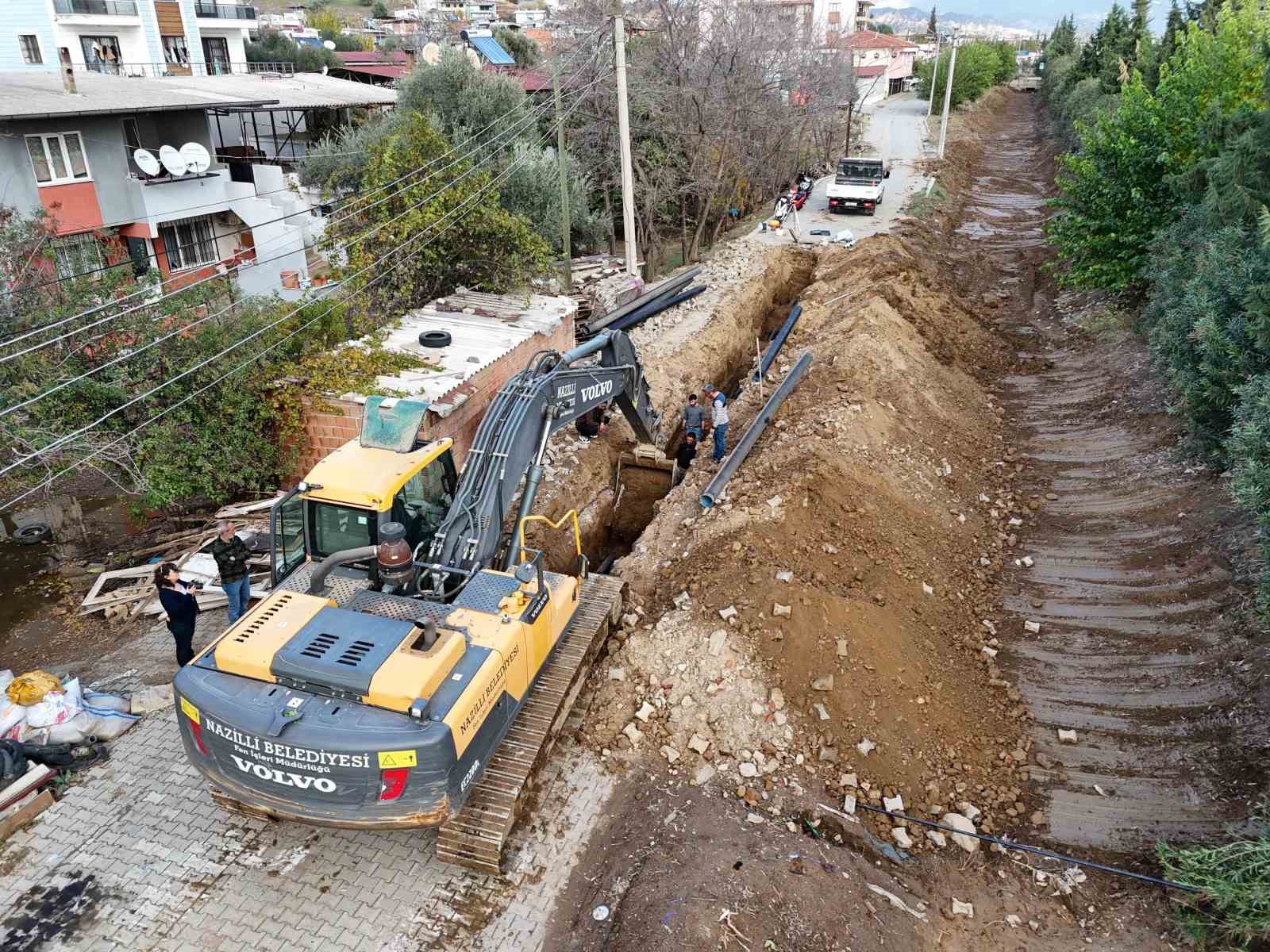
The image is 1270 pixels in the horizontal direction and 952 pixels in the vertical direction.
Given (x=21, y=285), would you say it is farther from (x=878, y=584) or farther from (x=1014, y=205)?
(x=1014, y=205)

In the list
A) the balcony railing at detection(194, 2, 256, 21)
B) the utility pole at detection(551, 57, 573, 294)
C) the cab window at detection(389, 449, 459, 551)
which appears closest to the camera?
the cab window at detection(389, 449, 459, 551)

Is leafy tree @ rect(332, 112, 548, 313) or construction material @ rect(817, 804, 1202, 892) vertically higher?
leafy tree @ rect(332, 112, 548, 313)

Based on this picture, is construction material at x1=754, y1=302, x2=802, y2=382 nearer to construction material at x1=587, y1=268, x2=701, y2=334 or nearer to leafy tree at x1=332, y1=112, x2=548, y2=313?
construction material at x1=587, y1=268, x2=701, y2=334

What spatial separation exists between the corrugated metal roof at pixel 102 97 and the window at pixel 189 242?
2933mm

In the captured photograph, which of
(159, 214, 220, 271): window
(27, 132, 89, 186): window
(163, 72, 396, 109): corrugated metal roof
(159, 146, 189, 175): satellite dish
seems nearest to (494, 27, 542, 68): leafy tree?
(163, 72, 396, 109): corrugated metal roof

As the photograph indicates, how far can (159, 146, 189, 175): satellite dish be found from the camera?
834 inches

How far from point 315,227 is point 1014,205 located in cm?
2774

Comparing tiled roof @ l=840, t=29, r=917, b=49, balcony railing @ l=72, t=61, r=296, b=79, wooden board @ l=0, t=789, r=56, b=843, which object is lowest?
wooden board @ l=0, t=789, r=56, b=843

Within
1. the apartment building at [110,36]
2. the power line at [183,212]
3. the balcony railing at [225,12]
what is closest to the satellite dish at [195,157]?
the power line at [183,212]

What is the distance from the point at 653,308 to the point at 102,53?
28.0 meters

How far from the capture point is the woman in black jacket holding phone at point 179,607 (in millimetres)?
9641

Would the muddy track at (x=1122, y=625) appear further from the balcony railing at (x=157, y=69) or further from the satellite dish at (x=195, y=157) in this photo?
the balcony railing at (x=157, y=69)

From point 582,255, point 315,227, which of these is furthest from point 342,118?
point 582,255

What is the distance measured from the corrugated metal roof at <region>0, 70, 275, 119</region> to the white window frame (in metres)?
0.64
